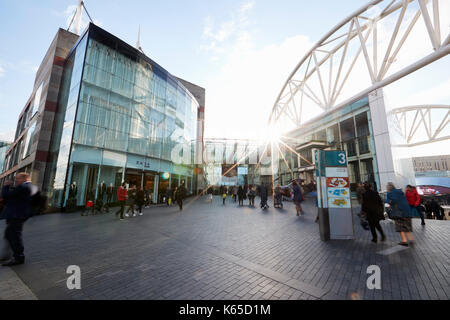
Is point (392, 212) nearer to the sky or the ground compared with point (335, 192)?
nearer to the ground

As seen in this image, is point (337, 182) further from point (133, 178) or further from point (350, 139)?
point (350, 139)

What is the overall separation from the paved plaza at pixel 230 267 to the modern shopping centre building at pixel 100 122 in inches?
403

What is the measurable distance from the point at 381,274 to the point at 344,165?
3.73 meters

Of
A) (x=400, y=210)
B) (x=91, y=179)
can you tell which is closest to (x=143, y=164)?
(x=91, y=179)

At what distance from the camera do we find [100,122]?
1573cm

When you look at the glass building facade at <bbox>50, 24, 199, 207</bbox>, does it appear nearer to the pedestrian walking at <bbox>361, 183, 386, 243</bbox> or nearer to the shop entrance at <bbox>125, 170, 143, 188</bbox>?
the shop entrance at <bbox>125, 170, 143, 188</bbox>

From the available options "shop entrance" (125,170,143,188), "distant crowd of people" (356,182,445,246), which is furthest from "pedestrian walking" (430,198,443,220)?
"shop entrance" (125,170,143,188)

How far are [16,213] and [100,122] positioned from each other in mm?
13837

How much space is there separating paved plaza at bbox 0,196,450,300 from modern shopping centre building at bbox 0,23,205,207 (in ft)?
33.6

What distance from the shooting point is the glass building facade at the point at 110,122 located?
47.8 feet

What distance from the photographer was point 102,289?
293 centimetres

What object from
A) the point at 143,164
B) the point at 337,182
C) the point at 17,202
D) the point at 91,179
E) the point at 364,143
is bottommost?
the point at 17,202
